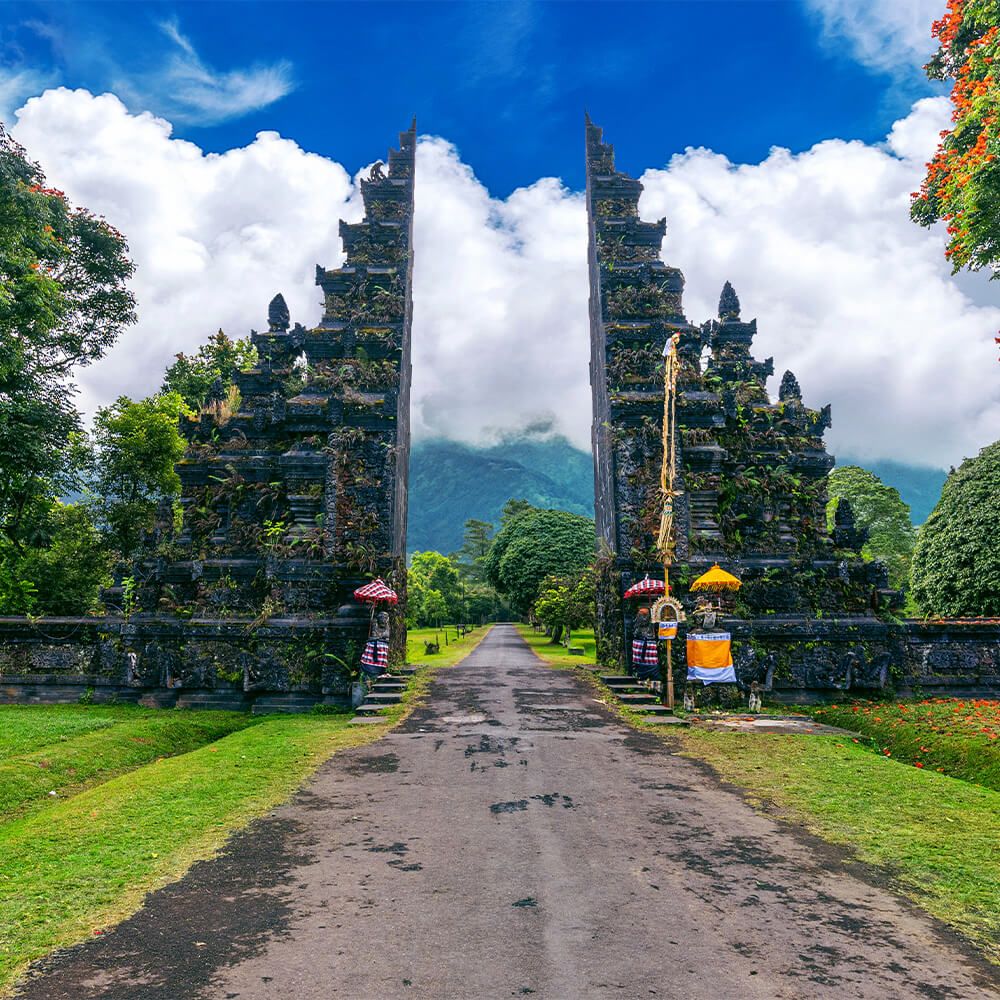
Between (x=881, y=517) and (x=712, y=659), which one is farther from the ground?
(x=881, y=517)

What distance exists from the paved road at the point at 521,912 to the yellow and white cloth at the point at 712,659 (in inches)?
214

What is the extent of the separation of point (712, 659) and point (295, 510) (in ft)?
37.8

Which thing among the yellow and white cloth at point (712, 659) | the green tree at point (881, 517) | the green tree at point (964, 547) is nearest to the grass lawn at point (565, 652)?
the yellow and white cloth at point (712, 659)

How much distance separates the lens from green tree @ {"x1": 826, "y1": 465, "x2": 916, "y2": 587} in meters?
46.1

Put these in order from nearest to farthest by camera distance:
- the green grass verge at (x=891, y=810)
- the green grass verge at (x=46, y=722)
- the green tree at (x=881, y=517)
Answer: the green grass verge at (x=891, y=810) → the green grass verge at (x=46, y=722) → the green tree at (x=881, y=517)

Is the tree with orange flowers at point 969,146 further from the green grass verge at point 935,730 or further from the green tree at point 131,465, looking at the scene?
the green tree at point 131,465

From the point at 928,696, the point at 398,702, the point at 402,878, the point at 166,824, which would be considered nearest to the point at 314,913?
the point at 402,878

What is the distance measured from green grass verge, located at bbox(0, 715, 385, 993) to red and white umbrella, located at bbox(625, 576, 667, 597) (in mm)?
7783

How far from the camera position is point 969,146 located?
11617mm

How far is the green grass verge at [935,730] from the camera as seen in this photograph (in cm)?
1034

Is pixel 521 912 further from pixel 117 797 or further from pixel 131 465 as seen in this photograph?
pixel 131 465

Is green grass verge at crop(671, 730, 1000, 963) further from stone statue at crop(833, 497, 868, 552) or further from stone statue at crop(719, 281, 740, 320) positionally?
stone statue at crop(719, 281, 740, 320)

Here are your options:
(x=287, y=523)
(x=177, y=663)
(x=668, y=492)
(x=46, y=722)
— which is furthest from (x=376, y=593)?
(x=668, y=492)

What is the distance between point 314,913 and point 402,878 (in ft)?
2.98
